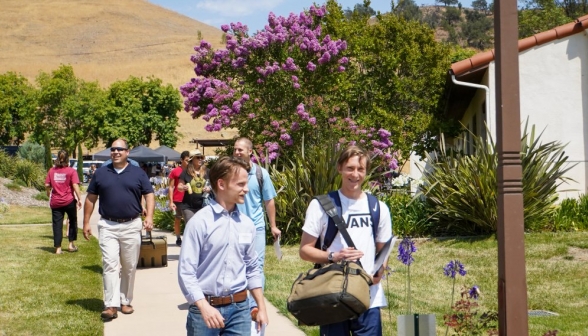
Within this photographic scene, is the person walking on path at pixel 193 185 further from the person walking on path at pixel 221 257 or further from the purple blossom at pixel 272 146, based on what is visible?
the person walking on path at pixel 221 257

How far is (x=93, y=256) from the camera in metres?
14.3

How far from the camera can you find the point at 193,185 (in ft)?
40.0

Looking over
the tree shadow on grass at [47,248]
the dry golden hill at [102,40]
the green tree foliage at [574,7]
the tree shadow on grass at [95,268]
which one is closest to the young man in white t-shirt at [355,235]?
the tree shadow on grass at [95,268]

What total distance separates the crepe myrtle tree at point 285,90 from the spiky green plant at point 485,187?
4139 mm

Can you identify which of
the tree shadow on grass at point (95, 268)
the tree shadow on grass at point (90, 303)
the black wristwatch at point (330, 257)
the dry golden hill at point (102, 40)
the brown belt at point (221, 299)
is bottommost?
the tree shadow on grass at point (95, 268)

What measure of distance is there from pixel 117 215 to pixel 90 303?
1.47m

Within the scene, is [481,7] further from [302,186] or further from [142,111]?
[302,186]

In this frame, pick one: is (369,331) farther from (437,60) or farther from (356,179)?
(437,60)

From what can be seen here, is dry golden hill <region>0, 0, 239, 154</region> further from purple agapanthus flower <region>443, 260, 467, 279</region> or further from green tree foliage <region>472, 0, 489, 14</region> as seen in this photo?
purple agapanthus flower <region>443, 260, 467, 279</region>

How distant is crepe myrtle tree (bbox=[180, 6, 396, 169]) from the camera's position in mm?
19750

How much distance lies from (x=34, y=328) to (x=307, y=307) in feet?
14.8

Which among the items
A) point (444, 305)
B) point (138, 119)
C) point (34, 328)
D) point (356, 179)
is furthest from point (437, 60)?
point (138, 119)

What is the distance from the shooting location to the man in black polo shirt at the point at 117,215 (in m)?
8.75

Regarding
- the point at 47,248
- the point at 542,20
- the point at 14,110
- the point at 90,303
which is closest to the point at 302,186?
the point at 47,248
